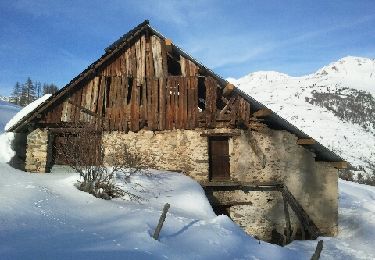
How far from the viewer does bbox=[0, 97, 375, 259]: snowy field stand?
5.29 m

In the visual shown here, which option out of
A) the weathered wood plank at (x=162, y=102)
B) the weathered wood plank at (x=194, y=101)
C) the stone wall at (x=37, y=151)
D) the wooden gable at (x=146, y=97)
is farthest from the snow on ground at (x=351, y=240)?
the stone wall at (x=37, y=151)

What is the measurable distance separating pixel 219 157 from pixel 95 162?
4.27 metres

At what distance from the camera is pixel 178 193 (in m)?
10.2

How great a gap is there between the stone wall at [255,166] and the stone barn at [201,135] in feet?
0.11

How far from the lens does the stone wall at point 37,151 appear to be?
12336mm

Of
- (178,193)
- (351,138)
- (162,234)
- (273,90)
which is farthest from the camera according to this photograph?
(273,90)

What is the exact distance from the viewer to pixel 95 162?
32.9 feet

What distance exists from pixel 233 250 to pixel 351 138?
→ 93703mm

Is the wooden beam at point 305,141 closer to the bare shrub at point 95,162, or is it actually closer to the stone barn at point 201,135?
the stone barn at point 201,135

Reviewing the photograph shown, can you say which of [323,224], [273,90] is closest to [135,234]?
[323,224]

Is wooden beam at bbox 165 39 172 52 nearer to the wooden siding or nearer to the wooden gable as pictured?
the wooden gable

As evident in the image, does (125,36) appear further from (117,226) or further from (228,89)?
(117,226)

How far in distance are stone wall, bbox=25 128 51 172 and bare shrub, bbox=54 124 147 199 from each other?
42cm

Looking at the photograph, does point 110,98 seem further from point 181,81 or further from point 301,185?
point 301,185
